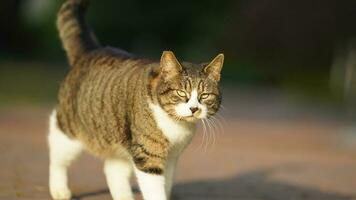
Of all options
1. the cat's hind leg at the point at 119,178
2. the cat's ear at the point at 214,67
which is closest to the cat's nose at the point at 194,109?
the cat's ear at the point at 214,67

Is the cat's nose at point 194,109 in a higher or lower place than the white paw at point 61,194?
higher

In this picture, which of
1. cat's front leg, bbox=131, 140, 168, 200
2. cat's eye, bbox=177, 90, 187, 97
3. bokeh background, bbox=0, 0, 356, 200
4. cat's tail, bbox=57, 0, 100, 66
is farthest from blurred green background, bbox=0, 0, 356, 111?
cat's eye, bbox=177, 90, 187, 97

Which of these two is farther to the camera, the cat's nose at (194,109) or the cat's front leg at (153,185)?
the cat's front leg at (153,185)

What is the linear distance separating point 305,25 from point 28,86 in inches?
375

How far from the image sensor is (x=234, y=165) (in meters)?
9.58

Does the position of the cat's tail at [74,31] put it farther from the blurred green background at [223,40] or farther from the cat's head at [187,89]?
the blurred green background at [223,40]

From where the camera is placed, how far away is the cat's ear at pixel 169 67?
553 cm

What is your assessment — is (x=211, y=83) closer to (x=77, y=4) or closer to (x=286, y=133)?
(x=77, y=4)

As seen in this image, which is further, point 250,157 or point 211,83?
point 250,157

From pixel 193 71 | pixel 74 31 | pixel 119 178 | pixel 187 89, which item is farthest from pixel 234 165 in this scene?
pixel 187 89

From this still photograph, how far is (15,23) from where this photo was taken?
111ft

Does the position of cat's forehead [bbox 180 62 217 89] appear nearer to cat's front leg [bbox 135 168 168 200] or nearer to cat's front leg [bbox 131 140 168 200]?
cat's front leg [bbox 131 140 168 200]

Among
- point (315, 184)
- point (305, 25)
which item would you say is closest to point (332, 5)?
point (305, 25)

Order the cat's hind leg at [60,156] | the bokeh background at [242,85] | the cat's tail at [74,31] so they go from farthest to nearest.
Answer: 1. the bokeh background at [242,85]
2. the cat's tail at [74,31]
3. the cat's hind leg at [60,156]
